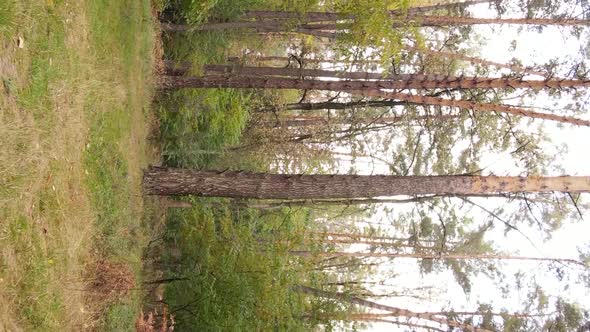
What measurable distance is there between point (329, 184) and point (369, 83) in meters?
1.90

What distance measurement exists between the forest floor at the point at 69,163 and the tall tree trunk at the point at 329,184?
0.73 metres

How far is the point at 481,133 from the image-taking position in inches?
465

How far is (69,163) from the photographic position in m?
6.82

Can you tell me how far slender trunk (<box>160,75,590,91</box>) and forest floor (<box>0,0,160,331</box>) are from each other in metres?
1.24

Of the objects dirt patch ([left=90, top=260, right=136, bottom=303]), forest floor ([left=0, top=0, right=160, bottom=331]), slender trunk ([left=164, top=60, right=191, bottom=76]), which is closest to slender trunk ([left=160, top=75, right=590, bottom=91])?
slender trunk ([left=164, top=60, right=191, bottom=76])

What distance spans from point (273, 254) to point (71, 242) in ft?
13.6

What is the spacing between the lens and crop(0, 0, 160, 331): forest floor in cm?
536

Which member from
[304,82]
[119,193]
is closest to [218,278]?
[119,193]

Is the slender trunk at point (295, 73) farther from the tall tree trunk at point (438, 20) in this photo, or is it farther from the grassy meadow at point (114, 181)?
the tall tree trunk at point (438, 20)

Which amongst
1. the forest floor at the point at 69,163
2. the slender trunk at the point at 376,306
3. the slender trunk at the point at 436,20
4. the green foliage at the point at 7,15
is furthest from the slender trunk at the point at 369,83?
the green foliage at the point at 7,15

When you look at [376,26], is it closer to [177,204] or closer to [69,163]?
[69,163]

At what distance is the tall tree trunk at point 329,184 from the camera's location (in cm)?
845

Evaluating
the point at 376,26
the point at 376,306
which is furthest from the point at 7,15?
the point at 376,306

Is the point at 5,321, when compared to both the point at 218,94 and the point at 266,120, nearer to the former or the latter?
the point at 218,94
